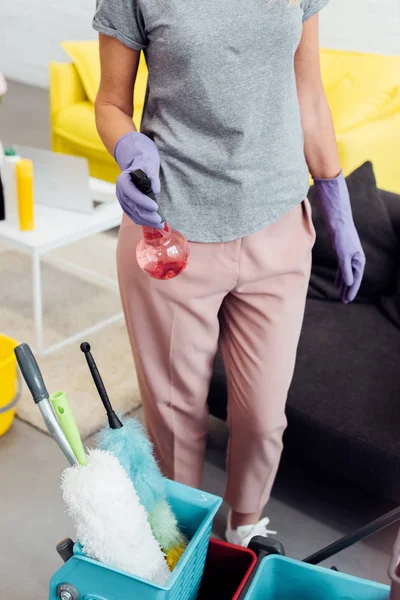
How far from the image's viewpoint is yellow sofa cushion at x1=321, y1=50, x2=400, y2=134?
9.81 ft

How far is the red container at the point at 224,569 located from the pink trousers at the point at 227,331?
0.39 m

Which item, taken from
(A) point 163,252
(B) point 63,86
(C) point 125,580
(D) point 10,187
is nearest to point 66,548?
(C) point 125,580

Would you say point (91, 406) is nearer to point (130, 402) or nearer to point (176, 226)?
point (130, 402)

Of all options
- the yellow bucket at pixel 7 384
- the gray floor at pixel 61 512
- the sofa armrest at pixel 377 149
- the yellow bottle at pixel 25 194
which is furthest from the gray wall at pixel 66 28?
the yellow bucket at pixel 7 384

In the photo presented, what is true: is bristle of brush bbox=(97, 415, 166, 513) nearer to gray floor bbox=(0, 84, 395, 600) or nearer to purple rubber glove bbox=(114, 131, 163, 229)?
purple rubber glove bbox=(114, 131, 163, 229)

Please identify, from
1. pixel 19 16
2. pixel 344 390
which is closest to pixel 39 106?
pixel 19 16

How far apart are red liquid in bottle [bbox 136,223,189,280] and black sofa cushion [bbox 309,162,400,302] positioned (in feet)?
3.39

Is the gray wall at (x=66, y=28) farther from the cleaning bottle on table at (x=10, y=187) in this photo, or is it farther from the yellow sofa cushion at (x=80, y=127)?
the cleaning bottle on table at (x=10, y=187)

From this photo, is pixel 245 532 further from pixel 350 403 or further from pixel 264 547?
pixel 264 547

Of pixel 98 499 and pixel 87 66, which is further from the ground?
pixel 98 499

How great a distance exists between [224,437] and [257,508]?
1.64 feet

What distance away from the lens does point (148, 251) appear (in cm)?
108

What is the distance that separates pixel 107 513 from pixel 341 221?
33.4 inches

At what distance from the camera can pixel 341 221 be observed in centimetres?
142
